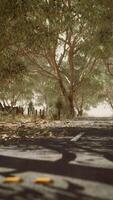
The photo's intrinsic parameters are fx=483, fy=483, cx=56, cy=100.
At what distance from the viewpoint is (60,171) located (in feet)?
22.2

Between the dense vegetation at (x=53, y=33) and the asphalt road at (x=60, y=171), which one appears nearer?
the asphalt road at (x=60, y=171)

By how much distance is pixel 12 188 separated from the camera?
5477 mm

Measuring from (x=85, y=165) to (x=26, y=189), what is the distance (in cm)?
223

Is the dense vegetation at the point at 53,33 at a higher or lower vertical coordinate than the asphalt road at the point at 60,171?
higher

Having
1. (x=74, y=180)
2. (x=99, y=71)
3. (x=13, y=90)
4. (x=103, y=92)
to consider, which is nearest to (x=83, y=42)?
(x=99, y=71)

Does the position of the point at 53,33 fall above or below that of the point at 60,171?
above

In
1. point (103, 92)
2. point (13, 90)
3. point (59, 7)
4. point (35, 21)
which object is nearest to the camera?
point (59, 7)

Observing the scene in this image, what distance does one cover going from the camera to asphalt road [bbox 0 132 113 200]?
518 centimetres

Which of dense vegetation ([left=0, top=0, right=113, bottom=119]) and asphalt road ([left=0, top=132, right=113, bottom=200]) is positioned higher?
dense vegetation ([left=0, top=0, right=113, bottom=119])

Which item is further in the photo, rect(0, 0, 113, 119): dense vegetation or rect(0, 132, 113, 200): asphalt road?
rect(0, 0, 113, 119): dense vegetation

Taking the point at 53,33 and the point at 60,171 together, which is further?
the point at 53,33

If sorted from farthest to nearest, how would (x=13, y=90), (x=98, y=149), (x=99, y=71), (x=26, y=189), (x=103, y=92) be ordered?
1. (x=103, y=92)
2. (x=13, y=90)
3. (x=99, y=71)
4. (x=98, y=149)
5. (x=26, y=189)

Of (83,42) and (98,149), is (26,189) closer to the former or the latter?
(98,149)

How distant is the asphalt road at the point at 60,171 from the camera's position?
5179 mm
